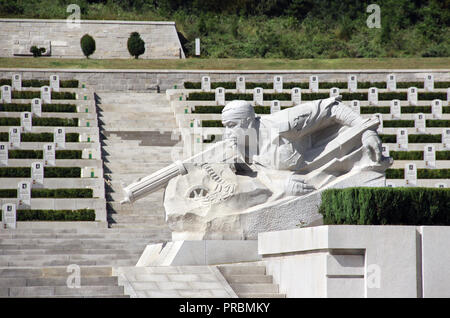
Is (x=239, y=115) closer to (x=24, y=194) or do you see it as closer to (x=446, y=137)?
(x=24, y=194)

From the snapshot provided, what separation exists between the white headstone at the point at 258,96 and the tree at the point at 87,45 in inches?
497

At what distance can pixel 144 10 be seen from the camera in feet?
156

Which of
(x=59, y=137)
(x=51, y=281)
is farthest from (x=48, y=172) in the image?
(x=51, y=281)

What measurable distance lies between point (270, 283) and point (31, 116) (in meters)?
15.0

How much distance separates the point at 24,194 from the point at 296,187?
9311mm

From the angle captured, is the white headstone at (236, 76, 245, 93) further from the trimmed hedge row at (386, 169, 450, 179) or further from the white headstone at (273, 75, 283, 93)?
the trimmed hedge row at (386, 169, 450, 179)

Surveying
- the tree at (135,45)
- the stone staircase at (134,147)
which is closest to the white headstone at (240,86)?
the stone staircase at (134,147)

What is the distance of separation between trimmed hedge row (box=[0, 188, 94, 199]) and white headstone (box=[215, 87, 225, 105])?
7.44m

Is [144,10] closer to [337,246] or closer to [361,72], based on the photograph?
[361,72]

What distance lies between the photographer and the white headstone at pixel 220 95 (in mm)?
27516

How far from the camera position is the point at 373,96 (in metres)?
27.6

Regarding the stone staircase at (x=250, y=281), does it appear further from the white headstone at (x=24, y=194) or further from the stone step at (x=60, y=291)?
the white headstone at (x=24, y=194)

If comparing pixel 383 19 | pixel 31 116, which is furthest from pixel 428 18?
pixel 31 116

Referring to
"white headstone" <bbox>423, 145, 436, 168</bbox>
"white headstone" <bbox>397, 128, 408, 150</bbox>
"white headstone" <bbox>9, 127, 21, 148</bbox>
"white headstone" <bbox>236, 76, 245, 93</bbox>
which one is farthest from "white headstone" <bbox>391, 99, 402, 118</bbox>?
"white headstone" <bbox>9, 127, 21, 148</bbox>
